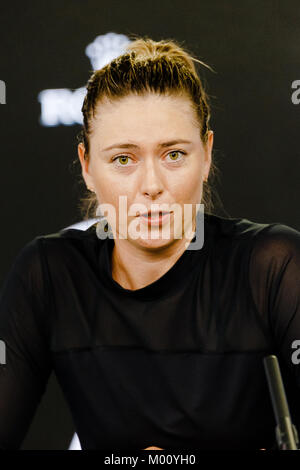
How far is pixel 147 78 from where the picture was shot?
97 centimetres

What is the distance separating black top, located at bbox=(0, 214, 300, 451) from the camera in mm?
937

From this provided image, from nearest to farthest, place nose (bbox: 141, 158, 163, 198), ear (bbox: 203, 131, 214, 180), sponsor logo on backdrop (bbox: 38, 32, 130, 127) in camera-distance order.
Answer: nose (bbox: 141, 158, 163, 198)
ear (bbox: 203, 131, 214, 180)
sponsor logo on backdrop (bbox: 38, 32, 130, 127)

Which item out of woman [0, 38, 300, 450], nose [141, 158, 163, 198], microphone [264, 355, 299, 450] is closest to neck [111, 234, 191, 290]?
woman [0, 38, 300, 450]

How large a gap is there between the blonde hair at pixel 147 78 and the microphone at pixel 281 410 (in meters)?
0.56

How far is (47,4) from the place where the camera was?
1481 mm

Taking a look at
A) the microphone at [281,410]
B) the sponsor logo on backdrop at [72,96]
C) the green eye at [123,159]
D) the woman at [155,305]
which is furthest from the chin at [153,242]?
the sponsor logo on backdrop at [72,96]

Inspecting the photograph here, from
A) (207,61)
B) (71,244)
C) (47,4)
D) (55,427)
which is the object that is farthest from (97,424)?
(47,4)

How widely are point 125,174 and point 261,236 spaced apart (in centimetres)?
24

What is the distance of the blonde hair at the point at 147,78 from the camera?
0.98 m

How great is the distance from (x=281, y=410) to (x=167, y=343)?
0.45 meters

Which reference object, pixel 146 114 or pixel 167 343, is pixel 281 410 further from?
pixel 146 114

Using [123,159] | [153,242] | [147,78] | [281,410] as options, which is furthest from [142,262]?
[281,410]

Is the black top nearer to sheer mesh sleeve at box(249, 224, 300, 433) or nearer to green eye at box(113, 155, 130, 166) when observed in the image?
sheer mesh sleeve at box(249, 224, 300, 433)

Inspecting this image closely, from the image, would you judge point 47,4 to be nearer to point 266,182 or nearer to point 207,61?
point 207,61
